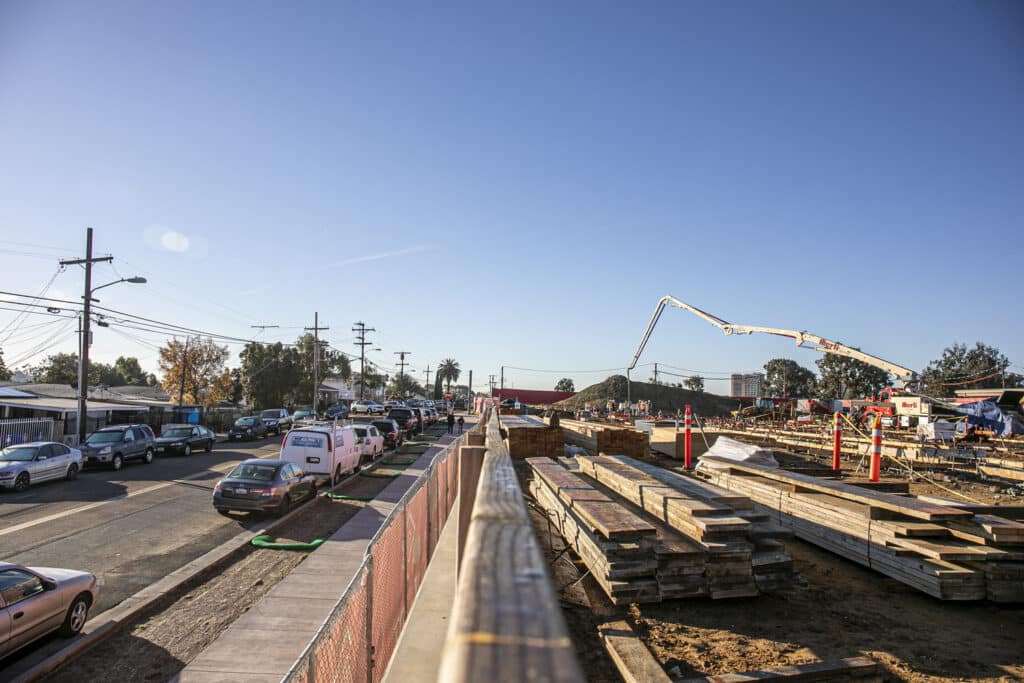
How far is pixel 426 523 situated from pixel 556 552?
2.73m

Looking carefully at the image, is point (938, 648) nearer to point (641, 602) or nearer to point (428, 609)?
point (641, 602)

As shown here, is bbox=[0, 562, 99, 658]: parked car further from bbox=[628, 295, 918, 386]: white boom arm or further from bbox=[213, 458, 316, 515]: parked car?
bbox=[628, 295, 918, 386]: white boom arm

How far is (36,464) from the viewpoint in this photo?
59.1ft

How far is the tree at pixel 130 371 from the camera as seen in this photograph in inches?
5110

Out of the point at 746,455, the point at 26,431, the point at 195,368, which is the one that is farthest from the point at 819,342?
the point at 195,368

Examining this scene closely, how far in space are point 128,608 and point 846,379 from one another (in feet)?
361

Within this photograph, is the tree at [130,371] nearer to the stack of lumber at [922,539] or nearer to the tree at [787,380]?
the tree at [787,380]

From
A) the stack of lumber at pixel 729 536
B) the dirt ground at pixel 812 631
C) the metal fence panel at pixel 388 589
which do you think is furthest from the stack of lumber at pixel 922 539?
the metal fence panel at pixel 388 589

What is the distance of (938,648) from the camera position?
5.08 meters

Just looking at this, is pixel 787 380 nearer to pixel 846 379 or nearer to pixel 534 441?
pixel 846 379

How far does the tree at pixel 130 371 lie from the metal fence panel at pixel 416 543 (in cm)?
14497

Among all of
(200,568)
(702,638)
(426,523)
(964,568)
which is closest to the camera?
(702,638)

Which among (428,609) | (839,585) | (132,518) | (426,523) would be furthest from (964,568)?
(132,518)

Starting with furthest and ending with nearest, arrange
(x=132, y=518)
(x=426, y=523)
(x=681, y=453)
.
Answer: (x=681, y=453) → (x=132, y=518) → (x=426, y=523)
